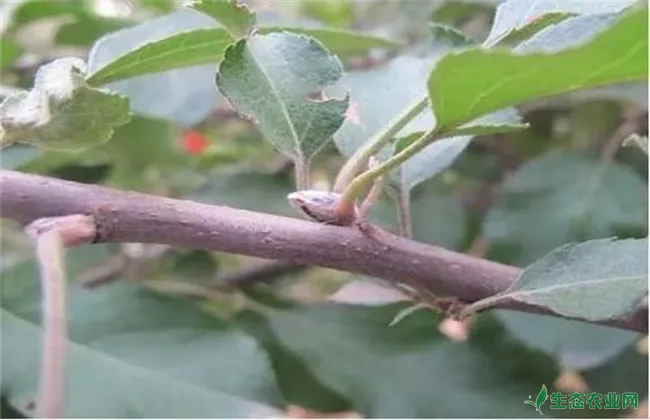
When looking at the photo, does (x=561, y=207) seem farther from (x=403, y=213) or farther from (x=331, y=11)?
(x=331, y=11)

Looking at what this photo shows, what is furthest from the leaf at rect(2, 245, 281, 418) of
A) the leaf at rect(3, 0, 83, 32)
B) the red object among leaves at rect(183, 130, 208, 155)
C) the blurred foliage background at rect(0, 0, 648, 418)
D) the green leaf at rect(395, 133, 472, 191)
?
the red object among leaves at rect(183, 130, 208, 155)

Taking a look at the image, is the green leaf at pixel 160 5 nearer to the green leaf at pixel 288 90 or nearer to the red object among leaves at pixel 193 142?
the red object among leaves at pixel 193 142

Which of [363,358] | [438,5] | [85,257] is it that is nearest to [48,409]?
[363,358]

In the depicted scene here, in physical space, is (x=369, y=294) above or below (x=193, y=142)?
below

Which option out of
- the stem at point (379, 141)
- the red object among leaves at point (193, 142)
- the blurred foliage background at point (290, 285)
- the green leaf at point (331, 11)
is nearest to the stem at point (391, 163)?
the stem at point (379, 141)

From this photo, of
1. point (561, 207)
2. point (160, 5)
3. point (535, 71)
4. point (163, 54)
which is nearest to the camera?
point (535, 71)

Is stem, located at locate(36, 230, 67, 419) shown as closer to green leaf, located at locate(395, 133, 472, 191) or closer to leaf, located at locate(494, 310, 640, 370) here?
green leaf, located at locate(395, 133, 472, 191)

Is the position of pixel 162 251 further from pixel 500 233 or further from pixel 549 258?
pixel 549 258

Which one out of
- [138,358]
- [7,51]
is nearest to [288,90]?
[138,358]
